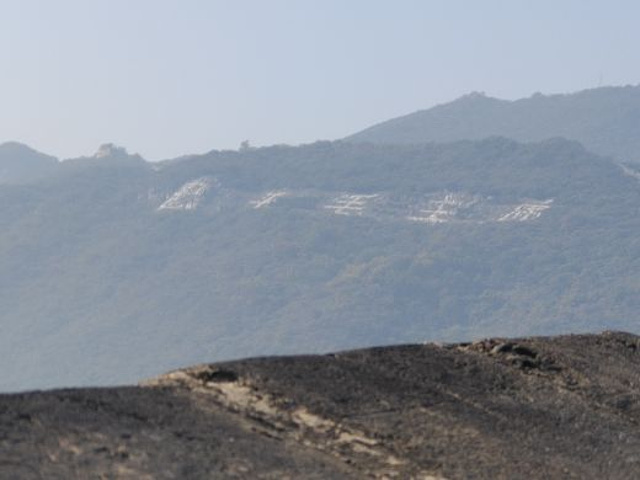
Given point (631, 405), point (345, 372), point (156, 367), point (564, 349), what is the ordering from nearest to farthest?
point (345, 372)
point (631, 405)
point (564, 349)
point (156, 367)

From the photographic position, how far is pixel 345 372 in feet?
14.6

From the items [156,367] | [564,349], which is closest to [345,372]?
[564,349]

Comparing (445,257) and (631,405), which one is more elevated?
(631,405)

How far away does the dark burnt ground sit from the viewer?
346 cm

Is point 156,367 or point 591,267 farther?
point 591,267

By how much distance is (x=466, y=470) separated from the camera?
12.6 feet

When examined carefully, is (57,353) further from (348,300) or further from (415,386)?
(415,386)

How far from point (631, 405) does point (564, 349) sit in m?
0.66

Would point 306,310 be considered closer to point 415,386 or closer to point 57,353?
point 57,353

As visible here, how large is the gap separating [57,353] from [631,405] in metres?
177

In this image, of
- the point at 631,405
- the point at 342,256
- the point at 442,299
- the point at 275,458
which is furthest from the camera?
the point at 342,256

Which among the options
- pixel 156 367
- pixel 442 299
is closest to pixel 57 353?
pixel 156 367

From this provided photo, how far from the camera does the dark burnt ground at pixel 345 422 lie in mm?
3463

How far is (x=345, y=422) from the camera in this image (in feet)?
13.2
